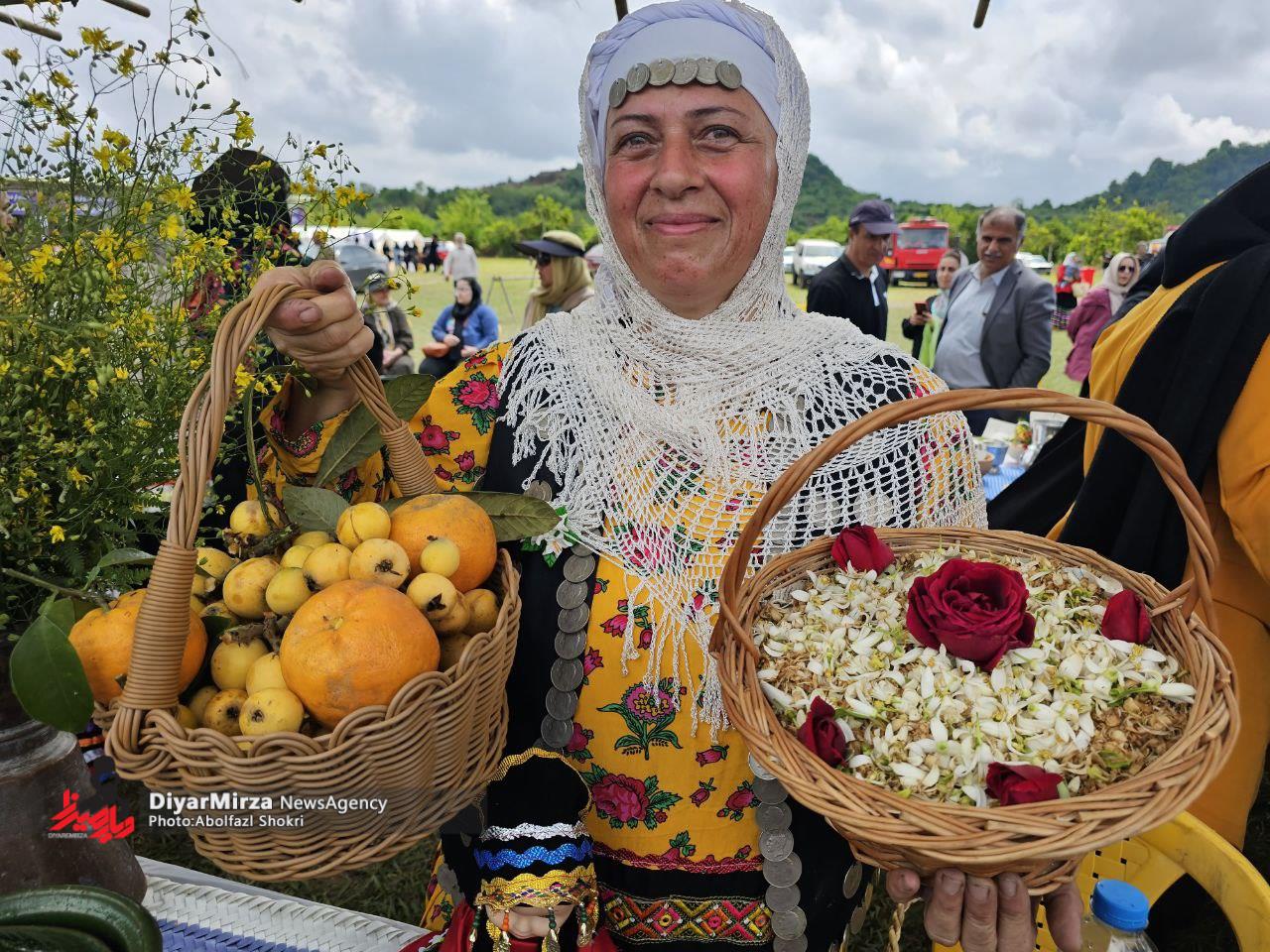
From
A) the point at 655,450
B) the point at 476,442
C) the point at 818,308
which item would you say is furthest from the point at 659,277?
the point at 818,308

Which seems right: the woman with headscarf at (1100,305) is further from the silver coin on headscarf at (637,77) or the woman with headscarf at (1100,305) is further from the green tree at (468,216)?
the green tree at (468,216)

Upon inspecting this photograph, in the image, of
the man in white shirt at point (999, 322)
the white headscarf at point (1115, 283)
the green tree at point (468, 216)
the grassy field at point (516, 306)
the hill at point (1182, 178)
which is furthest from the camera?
the hill at point (1182, 178)

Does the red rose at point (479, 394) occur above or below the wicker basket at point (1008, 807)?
above

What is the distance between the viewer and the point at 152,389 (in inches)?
41.4

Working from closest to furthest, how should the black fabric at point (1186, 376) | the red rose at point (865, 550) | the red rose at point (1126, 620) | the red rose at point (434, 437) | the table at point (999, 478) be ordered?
the red rose at point (1126, 620) < the red rose at point (865, 550) < the red rose at point (434, 437) < the black fabric at point (1186, 376) < the table at point (999, 478)

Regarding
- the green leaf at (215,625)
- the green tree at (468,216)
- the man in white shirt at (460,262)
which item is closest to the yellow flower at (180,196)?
the green leaf at (215,625)

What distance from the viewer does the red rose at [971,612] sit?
1.04 m

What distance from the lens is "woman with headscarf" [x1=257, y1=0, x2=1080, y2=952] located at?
1.31 metres

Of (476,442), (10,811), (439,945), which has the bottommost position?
(439,945)

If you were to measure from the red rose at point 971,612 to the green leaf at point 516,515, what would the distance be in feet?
1.74

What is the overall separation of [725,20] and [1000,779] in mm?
1313

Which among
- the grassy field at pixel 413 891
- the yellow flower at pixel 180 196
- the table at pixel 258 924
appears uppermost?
the yellow flower at pixel 180 196

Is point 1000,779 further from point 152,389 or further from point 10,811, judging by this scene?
point 10,811

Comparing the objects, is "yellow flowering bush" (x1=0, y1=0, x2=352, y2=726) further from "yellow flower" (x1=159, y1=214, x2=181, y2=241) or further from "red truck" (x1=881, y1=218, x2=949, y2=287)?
"red truck" (x1=881, y1=218, x2=949, y2=287)
